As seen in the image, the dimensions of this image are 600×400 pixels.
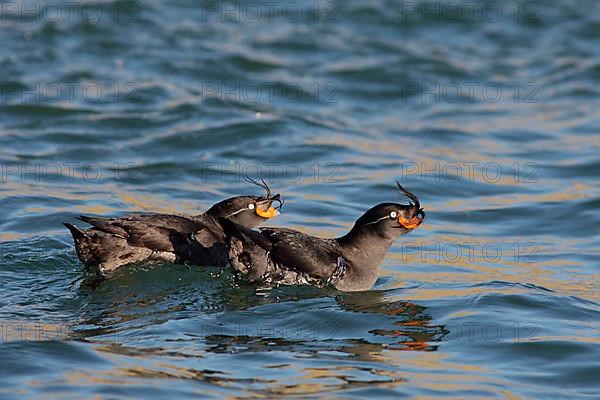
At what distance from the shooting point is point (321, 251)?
10336 millimetres

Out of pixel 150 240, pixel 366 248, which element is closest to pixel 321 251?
pixel 366 248

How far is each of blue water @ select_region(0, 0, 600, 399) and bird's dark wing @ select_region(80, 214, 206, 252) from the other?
291 mm

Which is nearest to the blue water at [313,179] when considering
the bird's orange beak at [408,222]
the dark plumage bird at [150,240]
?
the dark plumage bird at [150,240]

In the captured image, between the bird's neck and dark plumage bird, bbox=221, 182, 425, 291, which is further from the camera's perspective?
the bird's neck

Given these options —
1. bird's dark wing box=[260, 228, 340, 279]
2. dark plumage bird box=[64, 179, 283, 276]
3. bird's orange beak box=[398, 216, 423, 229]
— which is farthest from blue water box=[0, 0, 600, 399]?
bird's orange beak box=[398, 216, 423, 229]

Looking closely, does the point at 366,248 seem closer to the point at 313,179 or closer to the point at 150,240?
the point at 150,240

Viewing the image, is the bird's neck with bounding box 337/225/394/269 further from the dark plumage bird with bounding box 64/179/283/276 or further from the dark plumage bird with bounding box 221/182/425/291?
the dark plumage bird with bounding box 64/179/283/276

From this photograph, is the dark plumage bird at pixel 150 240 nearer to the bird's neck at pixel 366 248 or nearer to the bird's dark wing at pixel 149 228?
the bird's dark wing at pixel 149 228

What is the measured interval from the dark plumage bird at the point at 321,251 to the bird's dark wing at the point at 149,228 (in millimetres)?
802

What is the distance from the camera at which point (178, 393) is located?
7.78 m

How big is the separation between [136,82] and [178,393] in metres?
12.9

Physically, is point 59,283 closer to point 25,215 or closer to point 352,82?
point 25,215

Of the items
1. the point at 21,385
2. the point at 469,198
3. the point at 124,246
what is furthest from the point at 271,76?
the point at 21,385

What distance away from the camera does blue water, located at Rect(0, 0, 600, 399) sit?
8617 millimetres
